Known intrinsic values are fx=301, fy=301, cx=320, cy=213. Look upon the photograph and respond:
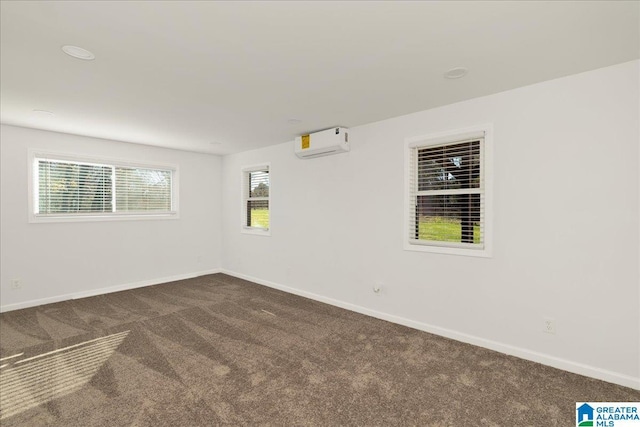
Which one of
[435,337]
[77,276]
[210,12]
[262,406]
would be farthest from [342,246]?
[77,276]

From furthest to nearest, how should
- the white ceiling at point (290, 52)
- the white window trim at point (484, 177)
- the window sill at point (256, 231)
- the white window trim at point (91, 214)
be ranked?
the window sill at point (256, 231), the white window trim at point (91, 214), the white window trim at point (484, 177), the white ceiling at point (290, 52)

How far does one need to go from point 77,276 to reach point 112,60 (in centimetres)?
378

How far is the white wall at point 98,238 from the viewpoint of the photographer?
4.04 meters

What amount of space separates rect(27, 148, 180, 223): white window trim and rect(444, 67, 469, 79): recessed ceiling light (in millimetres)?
4920

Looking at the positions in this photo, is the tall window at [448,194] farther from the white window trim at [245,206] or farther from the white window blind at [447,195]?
the white window trim at [245,206]

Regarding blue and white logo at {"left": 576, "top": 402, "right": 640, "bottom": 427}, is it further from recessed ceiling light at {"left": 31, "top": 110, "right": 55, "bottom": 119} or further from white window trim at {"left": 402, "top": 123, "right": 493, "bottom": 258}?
recessed ceiling light at {"left": 31, "top": 110, "right": 55, "bottom": 119}

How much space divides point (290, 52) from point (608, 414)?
10.8 feet

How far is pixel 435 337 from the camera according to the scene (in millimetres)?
3191

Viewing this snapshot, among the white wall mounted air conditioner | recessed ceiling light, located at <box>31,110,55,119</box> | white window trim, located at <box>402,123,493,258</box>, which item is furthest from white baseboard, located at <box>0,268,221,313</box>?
white window trim, located at <box>402,123,493,258</box>

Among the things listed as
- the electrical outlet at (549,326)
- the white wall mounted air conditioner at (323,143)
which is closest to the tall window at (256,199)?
the white wall mounted air conditioner at (323,143)

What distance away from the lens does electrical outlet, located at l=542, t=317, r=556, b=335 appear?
259 cm

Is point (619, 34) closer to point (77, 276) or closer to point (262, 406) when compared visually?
point (262, 406)

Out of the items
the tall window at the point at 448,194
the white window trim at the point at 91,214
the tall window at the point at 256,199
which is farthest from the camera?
the tall window at the point at 256,199

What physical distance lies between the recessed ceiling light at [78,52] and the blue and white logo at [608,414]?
4.12 metres
